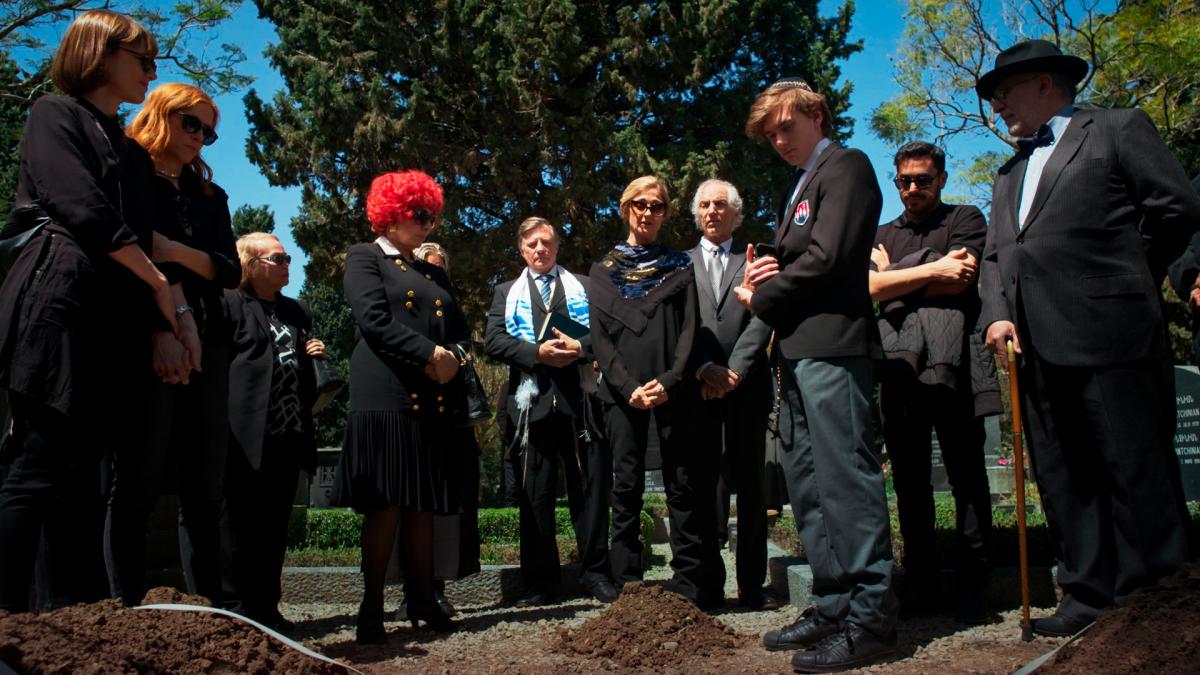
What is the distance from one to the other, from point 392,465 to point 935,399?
2.73 m

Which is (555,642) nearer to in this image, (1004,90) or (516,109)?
(1004,90)

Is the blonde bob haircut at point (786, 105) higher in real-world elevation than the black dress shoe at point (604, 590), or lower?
higher

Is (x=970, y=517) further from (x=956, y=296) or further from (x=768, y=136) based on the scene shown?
(x=768, y=136)

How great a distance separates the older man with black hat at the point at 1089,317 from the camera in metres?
3.51

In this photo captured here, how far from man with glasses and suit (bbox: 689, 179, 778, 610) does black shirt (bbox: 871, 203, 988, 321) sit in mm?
840

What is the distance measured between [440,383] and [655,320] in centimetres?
133

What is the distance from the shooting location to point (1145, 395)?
139 inches

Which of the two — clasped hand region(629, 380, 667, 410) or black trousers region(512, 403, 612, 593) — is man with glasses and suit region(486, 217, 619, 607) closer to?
black trousers region(512, 403, 612, 593)

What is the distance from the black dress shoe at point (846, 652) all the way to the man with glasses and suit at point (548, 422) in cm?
229

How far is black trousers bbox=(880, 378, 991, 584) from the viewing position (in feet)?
14.9

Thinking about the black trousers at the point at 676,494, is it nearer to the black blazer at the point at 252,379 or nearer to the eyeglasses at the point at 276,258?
the black blazer at the point at 252,379

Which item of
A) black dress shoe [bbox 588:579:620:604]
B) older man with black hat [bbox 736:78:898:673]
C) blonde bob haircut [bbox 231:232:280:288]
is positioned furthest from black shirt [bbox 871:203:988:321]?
blonde bob haircut [bbox 231:232:280:288]

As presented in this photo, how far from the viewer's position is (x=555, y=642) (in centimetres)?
426

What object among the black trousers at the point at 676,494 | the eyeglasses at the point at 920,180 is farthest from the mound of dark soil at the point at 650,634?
the eyeglasses at the point at 920,180
